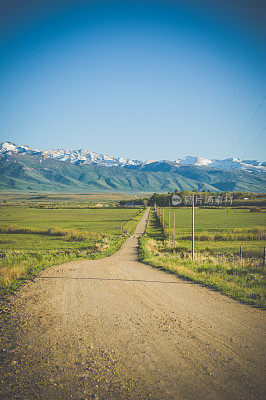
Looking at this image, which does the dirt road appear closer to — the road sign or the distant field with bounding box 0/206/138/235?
the distant field with bounding box 0/206/138/235

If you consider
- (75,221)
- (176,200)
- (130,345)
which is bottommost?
(75,221)

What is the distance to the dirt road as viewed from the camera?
527cm

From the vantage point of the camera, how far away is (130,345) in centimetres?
712

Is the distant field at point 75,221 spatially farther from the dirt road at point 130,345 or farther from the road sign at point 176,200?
the road sign at point 176,200

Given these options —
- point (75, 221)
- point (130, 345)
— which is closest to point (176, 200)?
point (75, 221)

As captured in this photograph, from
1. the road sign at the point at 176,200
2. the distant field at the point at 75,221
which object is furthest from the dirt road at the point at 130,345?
the road sign at the point at 176,200

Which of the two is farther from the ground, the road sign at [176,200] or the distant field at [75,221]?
the road sign at [176,200]

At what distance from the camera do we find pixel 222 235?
40.8m

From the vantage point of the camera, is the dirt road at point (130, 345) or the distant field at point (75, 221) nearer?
the dirt road at point (130, 345)

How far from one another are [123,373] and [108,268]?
1288 centimetres

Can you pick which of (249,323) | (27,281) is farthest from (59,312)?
(249,323)

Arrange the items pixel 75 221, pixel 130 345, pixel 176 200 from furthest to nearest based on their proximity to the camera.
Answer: pixel 176 200 → pixel 75 221 → pixel 130 345

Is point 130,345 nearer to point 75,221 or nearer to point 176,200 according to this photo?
point 75,221

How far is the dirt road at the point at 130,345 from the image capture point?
17.3 ft
